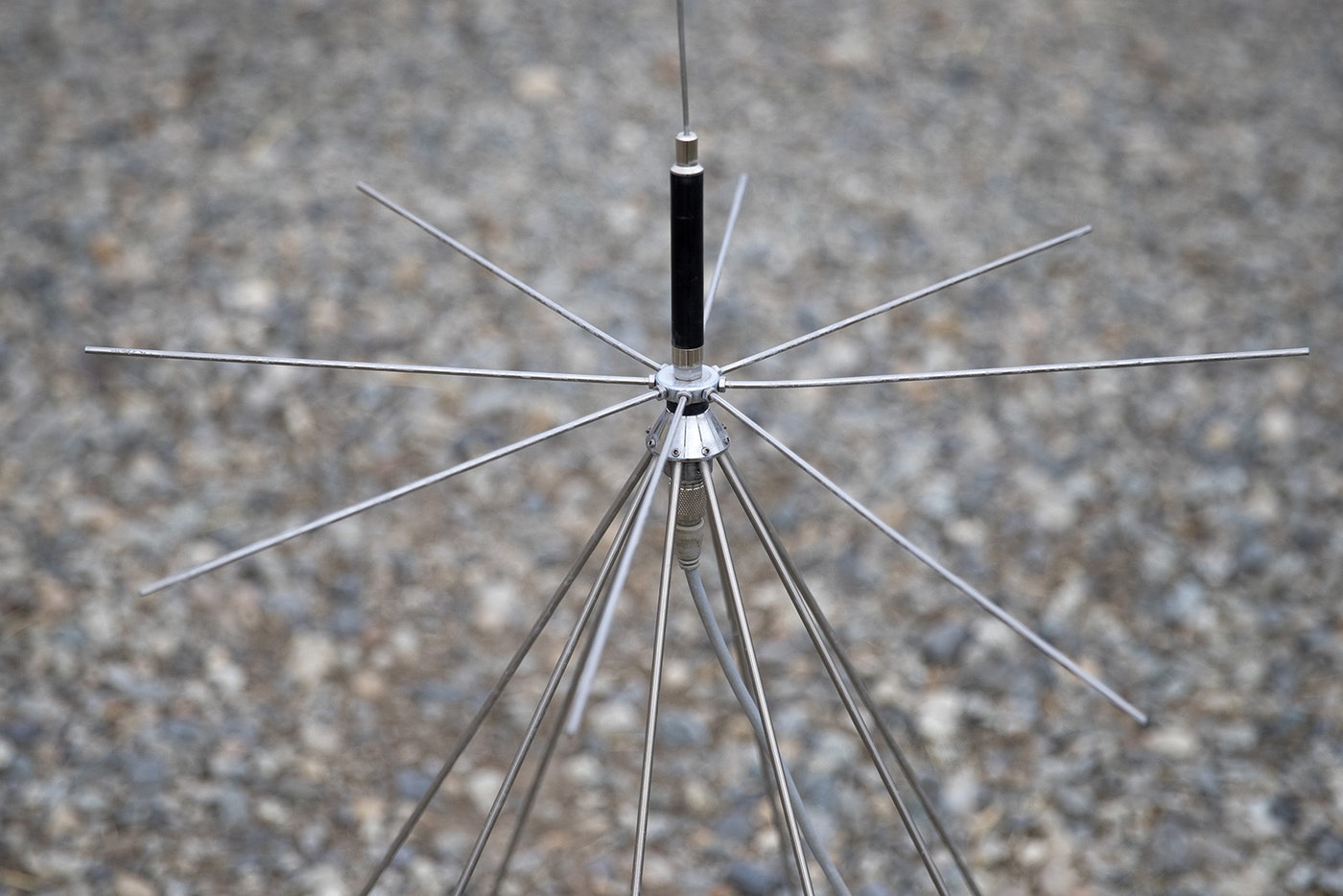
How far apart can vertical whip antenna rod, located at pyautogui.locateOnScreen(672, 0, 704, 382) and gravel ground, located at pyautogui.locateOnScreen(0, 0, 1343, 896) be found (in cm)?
95

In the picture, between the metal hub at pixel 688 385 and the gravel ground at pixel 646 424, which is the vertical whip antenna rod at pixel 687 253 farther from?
the gravel ground at pixel 646 424

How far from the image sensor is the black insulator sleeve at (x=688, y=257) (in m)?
0.78

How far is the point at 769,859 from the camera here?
157 centimetres

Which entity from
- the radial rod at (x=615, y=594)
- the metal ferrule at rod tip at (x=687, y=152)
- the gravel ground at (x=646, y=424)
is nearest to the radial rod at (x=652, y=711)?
the radial rod at (x=615, y=594)

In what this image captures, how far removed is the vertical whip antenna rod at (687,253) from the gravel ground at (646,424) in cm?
95

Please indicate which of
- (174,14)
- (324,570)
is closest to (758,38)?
(174,14)

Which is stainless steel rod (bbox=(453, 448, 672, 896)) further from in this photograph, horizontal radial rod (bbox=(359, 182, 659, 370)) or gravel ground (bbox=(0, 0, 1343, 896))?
gravel ground (bbox=(0, 0, 1343, 896))

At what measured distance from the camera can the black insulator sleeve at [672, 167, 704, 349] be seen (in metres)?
0.78

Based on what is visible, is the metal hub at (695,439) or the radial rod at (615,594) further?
the metal hub at (695,439)

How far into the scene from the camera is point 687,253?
0.80 metres

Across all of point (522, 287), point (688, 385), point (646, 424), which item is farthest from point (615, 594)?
point (646, 424)

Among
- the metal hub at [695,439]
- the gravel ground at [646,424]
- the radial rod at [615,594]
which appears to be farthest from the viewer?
the gravel ground at [646,424]

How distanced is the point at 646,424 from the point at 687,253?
143 centimetres

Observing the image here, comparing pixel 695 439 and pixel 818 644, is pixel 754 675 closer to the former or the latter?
pixel 818 644
